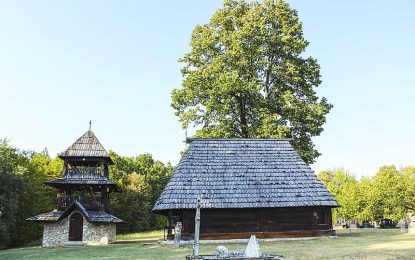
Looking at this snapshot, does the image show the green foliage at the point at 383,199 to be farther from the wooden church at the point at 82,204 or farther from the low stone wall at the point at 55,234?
the low stone wall at the point at 55,234

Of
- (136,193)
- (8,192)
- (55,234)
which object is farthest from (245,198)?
(136,193)

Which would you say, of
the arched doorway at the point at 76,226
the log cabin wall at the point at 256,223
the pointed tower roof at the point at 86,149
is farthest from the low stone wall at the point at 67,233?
the log cabin wall at the point at 256,223

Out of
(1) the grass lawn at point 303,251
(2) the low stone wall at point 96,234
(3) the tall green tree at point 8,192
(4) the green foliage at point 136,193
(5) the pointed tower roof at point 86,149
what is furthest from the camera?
(4) the green foliage at point 136,193

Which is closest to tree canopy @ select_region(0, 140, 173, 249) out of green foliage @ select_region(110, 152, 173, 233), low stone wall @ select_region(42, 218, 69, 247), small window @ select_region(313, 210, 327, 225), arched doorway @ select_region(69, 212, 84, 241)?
green foliage @ select_region(110, 152, 173, 233)

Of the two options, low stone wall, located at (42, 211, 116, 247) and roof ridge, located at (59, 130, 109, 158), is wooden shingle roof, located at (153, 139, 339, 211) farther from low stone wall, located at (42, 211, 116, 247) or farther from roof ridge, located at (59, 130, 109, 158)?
roof ridge, located at (59, 130, 109, 158)

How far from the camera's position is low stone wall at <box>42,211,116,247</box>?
83.9 feet

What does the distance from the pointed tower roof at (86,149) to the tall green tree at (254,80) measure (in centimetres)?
644

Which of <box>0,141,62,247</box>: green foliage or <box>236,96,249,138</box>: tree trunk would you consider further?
<box>236,96,249,138</box>: tree trunk

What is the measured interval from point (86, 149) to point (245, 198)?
12.7 m

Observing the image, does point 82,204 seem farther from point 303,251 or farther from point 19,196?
point 303,251

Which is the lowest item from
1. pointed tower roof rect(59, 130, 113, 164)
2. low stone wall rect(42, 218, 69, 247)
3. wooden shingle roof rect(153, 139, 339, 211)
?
low stone wall rect(42, 218, 69, 247)

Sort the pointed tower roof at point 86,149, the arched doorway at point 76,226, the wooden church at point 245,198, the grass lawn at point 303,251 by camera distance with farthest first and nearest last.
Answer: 1. the pointed tower roof at point 86,149
2. the arched doorway at point 76,226
3. the wooden church at point 245,198
4. the grass lawn at point 303,251

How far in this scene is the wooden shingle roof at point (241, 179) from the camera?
2103cm

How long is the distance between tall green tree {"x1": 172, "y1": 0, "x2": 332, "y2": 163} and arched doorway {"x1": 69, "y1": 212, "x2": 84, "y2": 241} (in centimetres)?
1009
